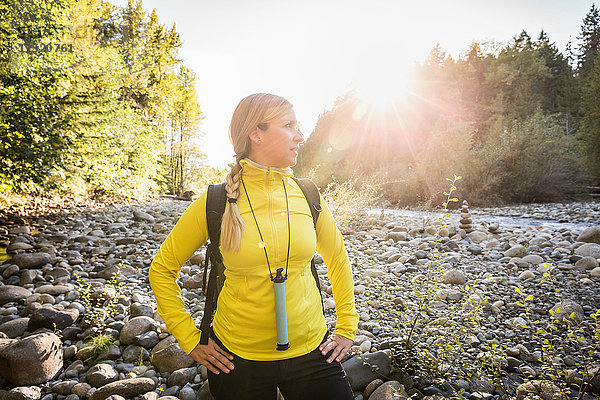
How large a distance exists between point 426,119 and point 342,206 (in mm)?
26463

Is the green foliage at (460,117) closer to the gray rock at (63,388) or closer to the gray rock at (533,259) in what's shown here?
the gray rock at (533,259)

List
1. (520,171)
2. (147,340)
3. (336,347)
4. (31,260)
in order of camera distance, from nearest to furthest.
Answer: (336,347)
(147,340)
(31,260)
(520,171)

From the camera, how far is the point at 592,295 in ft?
12.5

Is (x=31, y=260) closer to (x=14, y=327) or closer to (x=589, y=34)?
(x=14, y=327)

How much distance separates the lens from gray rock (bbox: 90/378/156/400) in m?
2.42

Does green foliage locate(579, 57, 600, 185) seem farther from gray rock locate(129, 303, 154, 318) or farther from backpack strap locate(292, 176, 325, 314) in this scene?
gray rock locate(129, 303, 154, 318)

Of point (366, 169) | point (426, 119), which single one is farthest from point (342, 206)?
point (426, 119)

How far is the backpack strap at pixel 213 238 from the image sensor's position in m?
1.58

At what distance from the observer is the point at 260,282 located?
1.51m

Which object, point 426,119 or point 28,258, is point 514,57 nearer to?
point 426,119

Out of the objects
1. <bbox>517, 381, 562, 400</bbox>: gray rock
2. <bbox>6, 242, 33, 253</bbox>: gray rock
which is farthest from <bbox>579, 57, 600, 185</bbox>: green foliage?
<bbox>6, 242, 33, 253</bbox>: gray rock

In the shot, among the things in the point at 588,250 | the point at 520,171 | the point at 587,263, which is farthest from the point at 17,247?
the point at 520,171

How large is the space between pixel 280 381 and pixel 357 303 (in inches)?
85.5

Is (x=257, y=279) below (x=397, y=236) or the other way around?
the other way around
